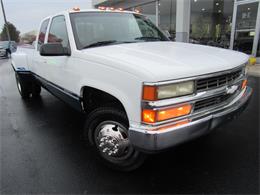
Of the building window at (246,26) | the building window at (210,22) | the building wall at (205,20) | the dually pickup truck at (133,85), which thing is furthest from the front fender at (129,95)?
the building window at (210,22)

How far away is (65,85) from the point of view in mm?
3139

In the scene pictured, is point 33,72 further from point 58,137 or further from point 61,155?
point 61,155

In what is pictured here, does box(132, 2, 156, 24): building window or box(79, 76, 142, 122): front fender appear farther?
box(132, 2, 156, 24): building window

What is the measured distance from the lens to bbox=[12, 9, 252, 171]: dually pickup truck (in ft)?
6.27

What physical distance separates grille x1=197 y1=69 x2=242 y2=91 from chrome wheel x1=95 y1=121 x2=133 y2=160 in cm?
90

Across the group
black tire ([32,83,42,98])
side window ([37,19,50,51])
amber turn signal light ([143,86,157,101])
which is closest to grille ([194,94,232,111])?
amber turn signal light ([143,86,157,101])

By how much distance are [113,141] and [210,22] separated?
494 inches

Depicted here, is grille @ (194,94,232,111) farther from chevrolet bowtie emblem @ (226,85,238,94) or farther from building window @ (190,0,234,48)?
building window @ (190,0,234,48)

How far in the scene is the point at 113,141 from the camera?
7.98ft

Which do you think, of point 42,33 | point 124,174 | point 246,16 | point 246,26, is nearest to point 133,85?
point 124,174

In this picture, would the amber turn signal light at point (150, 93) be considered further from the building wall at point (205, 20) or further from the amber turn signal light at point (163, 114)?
the building wall at point (205, 20)

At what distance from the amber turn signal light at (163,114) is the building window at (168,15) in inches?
497

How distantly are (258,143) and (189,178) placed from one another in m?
1.37

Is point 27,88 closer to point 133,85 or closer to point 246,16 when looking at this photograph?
point 133,85
